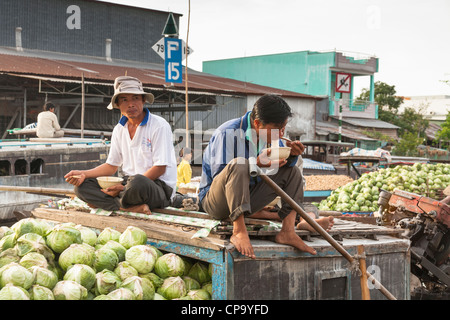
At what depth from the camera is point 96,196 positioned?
3996 millimetres

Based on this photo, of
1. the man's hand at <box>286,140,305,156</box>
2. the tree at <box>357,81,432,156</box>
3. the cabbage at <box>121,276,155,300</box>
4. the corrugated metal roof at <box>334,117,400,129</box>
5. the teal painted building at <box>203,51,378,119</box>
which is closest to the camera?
the cabbage at <box>121,276,155,300</box>

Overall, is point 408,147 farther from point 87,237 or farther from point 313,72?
point 87,237

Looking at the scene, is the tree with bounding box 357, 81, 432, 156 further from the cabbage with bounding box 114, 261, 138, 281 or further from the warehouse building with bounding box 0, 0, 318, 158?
the cabbage with bounding box 114, 261, 138, 281

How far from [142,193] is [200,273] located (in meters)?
0.87

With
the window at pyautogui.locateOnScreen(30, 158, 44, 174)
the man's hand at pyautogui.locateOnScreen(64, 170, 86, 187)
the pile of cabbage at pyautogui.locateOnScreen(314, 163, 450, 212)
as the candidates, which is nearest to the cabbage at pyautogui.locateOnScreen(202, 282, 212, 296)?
the man's hand at pyautogui.locateOnScreen(64, 170, 86, 187)

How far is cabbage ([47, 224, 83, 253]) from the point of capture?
309 centimetres

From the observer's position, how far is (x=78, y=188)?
13.1ft

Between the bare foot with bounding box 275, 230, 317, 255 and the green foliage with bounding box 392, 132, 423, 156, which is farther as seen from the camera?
the green foliage with bounding box 392, 132, 423, 156

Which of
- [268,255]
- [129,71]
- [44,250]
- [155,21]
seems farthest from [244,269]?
[155,21]

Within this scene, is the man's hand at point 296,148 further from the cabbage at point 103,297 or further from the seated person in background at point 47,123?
the seated person in background at point 47,123

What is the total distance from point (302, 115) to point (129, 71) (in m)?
9.63

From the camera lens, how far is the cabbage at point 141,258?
3.04m

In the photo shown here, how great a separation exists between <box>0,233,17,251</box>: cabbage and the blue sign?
9.87 meters

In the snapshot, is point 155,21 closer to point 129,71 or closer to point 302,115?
point 129,71
